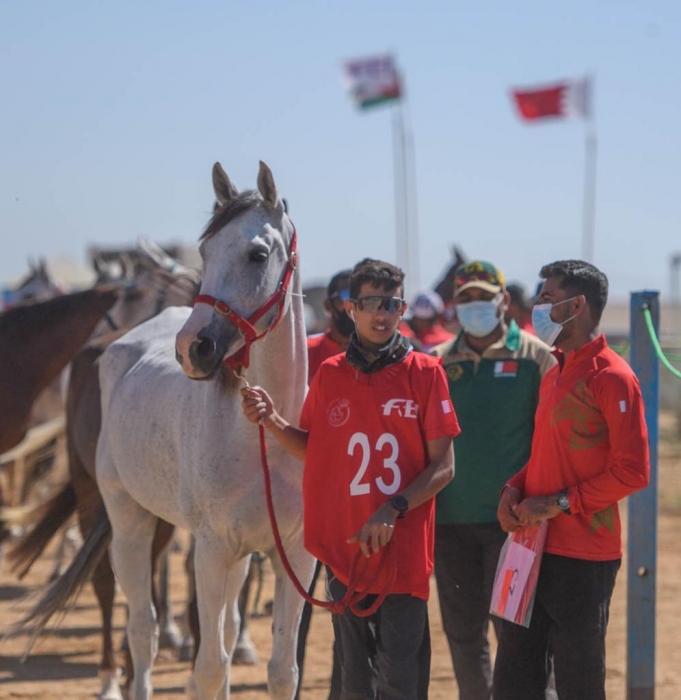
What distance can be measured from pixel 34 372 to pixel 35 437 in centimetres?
376

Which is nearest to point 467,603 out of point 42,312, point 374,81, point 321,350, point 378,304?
point 321,350

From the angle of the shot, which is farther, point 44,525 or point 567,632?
point 44,525

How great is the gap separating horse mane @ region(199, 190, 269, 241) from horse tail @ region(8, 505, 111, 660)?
2.51 meters

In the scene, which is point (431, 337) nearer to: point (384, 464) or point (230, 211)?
point (230, 211)

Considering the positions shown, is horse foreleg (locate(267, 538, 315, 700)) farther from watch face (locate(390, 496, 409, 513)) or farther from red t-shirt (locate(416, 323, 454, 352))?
red t-shirt (locate(416, 323, 454, 352))

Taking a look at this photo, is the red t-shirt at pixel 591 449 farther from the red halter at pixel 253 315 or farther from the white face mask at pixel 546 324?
the red halter at pixel 253 315

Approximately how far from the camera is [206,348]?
163 inches

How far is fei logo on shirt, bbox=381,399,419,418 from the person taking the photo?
396cm

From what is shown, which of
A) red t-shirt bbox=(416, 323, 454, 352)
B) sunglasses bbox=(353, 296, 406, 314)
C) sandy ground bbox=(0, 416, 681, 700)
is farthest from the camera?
red t-shirt bbox=(416, 323, 454, 352)

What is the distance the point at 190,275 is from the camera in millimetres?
7320

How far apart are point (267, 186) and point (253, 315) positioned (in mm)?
562

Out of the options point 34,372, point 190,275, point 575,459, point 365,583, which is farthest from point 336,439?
point 34,372

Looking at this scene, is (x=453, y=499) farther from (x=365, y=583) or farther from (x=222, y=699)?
(x=222, y=699)

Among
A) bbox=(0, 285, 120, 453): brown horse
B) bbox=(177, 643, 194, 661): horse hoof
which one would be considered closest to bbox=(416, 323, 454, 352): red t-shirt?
bbox=(0, 285, 120, 453): brown horse
